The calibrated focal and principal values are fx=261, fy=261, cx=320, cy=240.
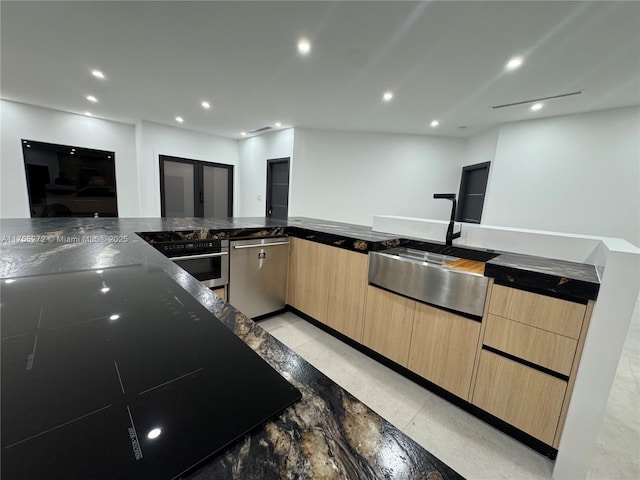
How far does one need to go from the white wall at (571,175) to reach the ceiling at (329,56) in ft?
0.92

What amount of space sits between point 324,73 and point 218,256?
2.24m

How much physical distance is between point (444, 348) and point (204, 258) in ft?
6.09

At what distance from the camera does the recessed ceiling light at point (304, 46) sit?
7.50ft

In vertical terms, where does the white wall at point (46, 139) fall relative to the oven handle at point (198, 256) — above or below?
above

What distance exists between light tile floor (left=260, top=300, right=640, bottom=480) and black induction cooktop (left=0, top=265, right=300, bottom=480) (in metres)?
1.49

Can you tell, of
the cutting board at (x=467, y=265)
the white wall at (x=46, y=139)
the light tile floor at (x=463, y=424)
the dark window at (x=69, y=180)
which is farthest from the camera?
the dark window at (x=69, y=180)

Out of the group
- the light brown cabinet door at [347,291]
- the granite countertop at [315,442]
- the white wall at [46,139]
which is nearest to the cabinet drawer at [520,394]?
the light brown cabinet door at [347,291]

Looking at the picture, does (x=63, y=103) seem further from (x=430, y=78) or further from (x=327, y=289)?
(x=430, y=78)

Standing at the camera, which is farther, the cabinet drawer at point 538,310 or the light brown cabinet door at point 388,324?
the light brown cabinet door at point 388,324

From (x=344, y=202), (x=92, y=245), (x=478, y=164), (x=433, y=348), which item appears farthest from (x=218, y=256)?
(x=478, y=164)

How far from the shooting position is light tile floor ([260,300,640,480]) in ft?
4.41

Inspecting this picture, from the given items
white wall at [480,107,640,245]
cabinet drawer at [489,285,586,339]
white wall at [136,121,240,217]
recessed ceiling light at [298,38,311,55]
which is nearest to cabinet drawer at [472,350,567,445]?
cabinet drawer at [489,285,586,339]

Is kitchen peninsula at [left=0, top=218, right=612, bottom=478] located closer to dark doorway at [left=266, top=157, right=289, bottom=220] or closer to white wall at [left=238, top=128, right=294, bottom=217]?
dark doorway at [left=266, top=157, right=289, bottom=220]

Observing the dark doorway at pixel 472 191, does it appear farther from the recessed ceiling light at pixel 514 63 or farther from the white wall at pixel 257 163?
Answer: the white wall at pixel 257 163
